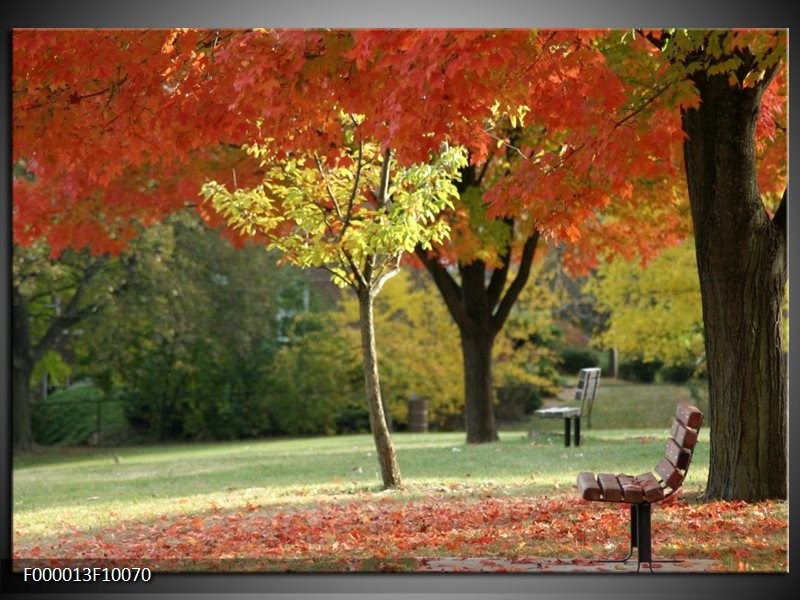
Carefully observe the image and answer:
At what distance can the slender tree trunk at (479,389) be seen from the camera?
14.0 meters

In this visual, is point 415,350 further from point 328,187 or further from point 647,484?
point 647,484

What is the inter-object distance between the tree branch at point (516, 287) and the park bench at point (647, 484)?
23.2ft

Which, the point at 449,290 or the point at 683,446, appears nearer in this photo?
the point at 683,446

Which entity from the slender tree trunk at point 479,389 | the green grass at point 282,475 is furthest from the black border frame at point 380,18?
the slender tree trunk at point 479,389

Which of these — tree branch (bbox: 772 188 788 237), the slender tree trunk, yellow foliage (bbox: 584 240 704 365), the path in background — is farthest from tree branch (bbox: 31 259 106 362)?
tree branch (bbox: 772 188 788 237)

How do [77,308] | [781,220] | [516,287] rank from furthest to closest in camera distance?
1. [77,308]
2. [516,287]
3. [781,220]

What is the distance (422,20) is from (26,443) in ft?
35.4

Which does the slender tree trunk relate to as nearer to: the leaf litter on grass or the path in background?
the leaf litter on grass

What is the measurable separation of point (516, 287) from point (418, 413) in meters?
5.43

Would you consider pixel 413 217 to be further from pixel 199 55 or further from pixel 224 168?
pixel 224 168

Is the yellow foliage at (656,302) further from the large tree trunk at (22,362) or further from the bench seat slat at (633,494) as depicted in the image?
the bench seat slat at (633,494)

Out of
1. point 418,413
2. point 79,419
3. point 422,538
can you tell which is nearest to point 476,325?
point 418,413

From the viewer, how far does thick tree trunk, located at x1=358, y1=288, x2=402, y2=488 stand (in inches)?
389

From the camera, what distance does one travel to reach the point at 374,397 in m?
10.0
